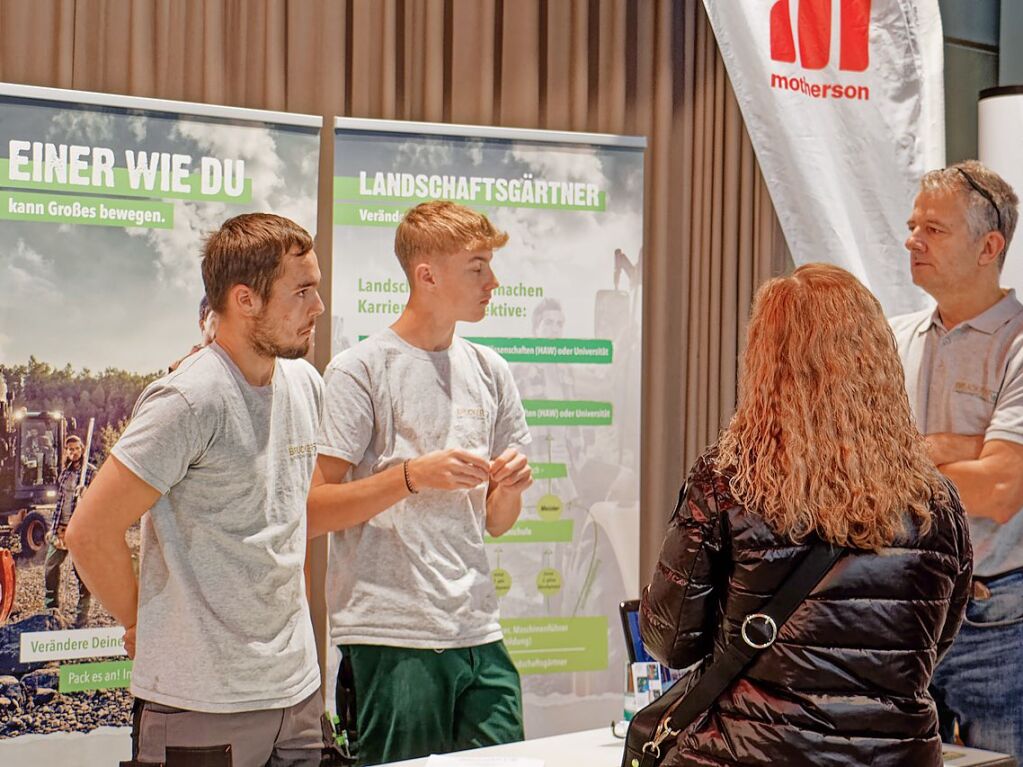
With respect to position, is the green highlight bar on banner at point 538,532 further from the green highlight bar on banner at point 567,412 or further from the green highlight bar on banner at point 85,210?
the green highlight bar on banner at point 85,210

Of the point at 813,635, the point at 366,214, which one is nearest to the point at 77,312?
the point at 366,214

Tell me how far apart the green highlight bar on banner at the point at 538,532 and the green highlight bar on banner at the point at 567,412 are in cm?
35

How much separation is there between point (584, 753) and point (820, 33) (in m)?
2.75

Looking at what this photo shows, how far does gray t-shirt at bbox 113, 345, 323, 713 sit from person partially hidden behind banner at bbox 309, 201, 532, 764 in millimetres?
392

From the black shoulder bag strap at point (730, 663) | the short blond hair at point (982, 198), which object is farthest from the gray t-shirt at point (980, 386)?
the black shoulder bag strap at point (730, 663)

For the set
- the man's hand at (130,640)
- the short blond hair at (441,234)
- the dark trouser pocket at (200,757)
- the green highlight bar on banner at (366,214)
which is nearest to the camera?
the dark trouser pocket at (200,757)

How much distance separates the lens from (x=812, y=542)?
1971mm

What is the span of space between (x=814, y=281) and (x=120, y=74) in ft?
8.76

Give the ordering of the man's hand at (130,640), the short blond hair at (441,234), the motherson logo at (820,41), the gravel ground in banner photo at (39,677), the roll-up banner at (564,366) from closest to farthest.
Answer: the man's hand at (130,640)
the short blond hair at (441,234)
the gravel ground in banner photo at (39,677)
the roll-up banner at (564,366)
the motherson logo at (820,41)

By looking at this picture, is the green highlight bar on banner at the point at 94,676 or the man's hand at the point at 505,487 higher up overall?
the man's hand at the point at 505,487

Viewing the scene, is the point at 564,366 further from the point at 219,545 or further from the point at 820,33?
the point at 219,545

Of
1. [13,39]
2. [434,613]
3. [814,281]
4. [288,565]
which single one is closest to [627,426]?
[434,613]

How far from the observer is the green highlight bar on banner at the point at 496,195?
3.80 meters

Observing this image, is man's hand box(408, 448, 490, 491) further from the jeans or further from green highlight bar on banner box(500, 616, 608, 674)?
the jeans
